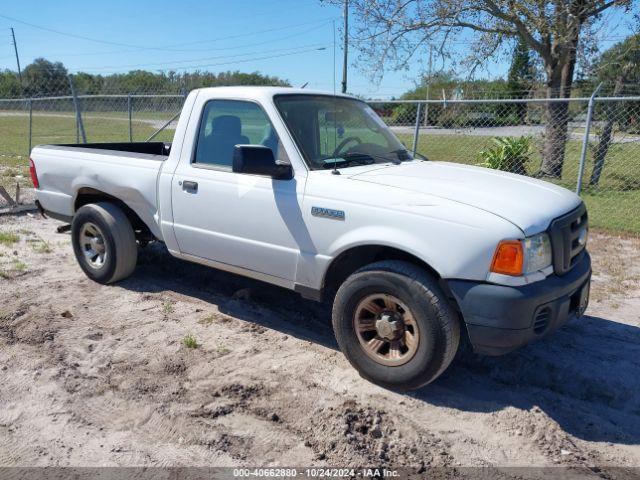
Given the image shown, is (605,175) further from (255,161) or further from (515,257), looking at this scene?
(255,161)

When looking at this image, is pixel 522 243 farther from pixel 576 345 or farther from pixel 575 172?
pixel 575 172

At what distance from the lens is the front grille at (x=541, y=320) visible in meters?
3.25

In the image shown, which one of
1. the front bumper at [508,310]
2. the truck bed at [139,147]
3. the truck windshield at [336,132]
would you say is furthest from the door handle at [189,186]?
the front bumper at [508,310]

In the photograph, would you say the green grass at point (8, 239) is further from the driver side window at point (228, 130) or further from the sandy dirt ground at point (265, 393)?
the driver side window at point (228, 130)

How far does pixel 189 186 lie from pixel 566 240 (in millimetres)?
2807

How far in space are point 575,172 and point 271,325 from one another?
11427 mm

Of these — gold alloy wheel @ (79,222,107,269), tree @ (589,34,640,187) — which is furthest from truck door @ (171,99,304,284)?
tree @ (589,34,640,187)

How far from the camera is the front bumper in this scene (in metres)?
3.15

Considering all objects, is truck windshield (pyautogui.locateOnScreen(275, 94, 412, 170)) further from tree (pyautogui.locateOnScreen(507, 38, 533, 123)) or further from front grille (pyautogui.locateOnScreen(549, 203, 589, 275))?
tree (pyautogui.locateOnScreen(507, 38, 533, 123))

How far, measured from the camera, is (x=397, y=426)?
326cm

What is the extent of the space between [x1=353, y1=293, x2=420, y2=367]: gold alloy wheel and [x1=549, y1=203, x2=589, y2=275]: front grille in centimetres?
96

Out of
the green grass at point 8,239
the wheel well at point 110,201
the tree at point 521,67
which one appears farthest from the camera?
the tree at point 521,67

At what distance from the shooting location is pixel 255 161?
378cm

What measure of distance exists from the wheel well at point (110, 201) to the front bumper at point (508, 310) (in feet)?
11.0
